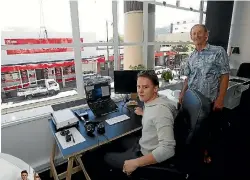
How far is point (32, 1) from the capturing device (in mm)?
1905

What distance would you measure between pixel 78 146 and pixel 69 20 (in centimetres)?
149

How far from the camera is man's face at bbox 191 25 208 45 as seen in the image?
6.25 feet

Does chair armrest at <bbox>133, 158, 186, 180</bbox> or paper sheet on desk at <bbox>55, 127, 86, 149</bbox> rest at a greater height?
paper sheet on desk at <bbox>55, 127, 86, 149</bbox>

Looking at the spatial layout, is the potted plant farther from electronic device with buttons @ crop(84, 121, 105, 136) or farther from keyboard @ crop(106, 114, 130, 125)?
electronic device with buttons @ crop(84, 121, 105, 136)

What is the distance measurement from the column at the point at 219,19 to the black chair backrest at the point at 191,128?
10.0 ft

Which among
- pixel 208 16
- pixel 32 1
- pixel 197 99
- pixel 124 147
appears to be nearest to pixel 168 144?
pixel 197 99

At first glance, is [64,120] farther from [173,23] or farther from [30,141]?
[173,23]

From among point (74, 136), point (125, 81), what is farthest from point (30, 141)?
point (125, 81)

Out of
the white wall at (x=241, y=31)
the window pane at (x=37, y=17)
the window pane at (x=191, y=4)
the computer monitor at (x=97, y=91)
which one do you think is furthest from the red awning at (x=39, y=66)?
the white wall at (x=241, y=31)

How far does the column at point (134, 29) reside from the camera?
106 inches

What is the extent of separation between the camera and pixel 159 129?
112 cm

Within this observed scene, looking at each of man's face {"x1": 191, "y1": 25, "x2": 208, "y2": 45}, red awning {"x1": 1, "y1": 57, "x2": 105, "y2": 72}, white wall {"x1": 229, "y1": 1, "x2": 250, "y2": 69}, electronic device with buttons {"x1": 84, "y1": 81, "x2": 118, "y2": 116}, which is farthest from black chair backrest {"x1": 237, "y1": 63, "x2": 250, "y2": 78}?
red awning {"x1": 1, "y1": 57, "x2": 105, "y2": 72}

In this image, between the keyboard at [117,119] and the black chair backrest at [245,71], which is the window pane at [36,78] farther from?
the black chair backrest at [245,71]

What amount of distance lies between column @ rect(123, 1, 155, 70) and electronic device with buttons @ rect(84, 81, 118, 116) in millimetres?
855
